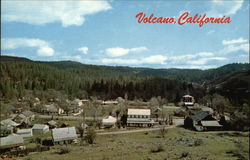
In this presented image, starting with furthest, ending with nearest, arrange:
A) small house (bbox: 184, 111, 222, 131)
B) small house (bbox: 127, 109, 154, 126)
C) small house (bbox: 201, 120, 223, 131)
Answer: small house (bbox: 127, 109, 154, 126)
small house (bbox: 184, 111, 222, 131)
small house (bbox: 201, 120, 223, 131)

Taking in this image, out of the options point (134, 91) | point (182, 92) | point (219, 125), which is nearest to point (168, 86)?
point (182, 92)

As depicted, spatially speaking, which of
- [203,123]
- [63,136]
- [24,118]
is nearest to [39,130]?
[63,136]

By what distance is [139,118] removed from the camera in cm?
6738

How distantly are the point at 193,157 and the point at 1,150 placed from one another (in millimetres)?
38450

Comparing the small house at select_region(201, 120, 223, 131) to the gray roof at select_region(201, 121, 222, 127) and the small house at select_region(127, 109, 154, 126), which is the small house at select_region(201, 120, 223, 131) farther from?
the small house at select_region(127, 109, 154, 126)

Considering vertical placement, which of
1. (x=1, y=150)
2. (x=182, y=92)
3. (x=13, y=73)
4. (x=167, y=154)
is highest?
(x=13, y=73)

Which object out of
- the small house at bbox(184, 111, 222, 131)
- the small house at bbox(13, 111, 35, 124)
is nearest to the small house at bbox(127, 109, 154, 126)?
the small house at bbox(184, 111, 222, 131)

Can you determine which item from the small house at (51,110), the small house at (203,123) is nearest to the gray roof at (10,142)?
the small house at (51,110)

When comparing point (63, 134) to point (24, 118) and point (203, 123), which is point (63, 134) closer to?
point (24, 118)

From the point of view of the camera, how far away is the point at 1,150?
4303cm

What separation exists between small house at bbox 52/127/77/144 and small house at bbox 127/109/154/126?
21.8 m

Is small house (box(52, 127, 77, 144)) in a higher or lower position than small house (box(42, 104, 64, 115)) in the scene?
lower

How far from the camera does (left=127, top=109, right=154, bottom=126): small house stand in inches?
2564

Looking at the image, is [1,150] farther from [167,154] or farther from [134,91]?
[134,91]
